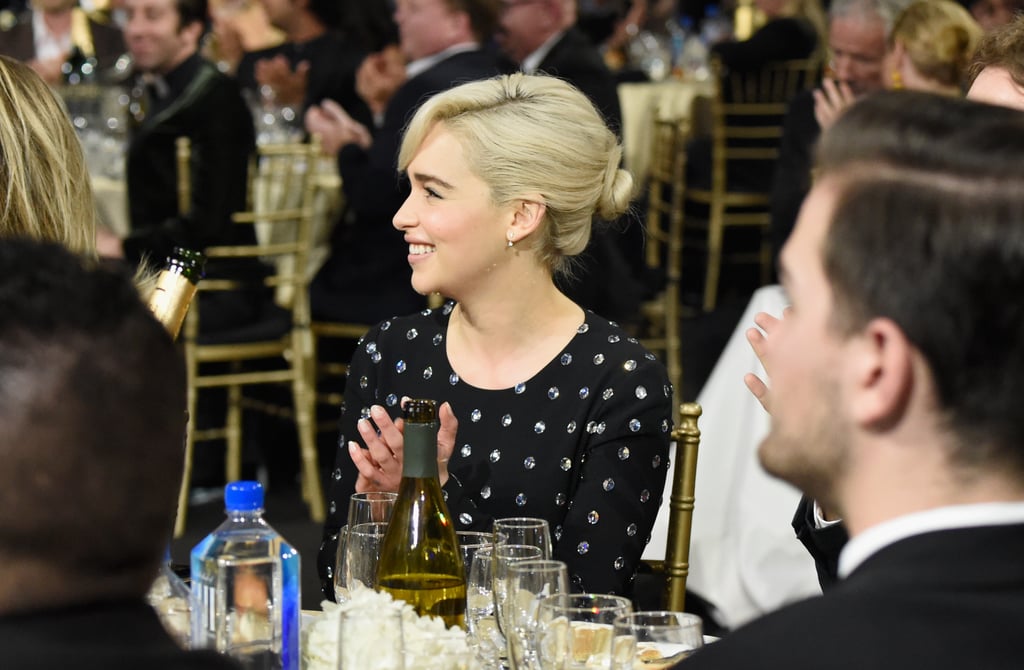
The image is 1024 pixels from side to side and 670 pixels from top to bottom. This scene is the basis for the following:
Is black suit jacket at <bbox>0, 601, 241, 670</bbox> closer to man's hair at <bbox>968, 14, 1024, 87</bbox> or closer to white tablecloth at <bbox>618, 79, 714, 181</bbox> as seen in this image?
man's hair at <bbox>968, 14, 1024, 87</bbox>

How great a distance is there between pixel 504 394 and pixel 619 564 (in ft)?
1.17

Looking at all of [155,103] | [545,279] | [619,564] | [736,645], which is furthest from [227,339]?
[736,645]

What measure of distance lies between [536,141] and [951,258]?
1357 millimetres

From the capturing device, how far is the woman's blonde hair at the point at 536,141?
2238mm

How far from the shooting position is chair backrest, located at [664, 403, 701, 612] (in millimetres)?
1993

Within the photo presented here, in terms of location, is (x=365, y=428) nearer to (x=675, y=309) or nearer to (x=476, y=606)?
(x=476, y=606)

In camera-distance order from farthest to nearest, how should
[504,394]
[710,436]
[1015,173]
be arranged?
1. [710,436]
2. [504,394]
3. [1015,173]

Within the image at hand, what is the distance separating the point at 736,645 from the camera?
3.12 feet

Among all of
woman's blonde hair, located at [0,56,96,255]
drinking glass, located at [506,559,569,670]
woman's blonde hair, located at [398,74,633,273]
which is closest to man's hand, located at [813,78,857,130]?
woman's blonde hair, located at [398,74,633,273]

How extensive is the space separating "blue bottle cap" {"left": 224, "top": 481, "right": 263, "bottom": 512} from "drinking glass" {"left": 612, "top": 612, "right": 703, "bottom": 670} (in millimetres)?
367

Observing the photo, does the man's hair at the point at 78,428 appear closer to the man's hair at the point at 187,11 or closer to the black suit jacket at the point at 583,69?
the black suit jacket at the point at 583,69

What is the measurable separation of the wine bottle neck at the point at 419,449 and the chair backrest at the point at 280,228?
2798 millimetres

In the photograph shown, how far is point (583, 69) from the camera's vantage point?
4496mm

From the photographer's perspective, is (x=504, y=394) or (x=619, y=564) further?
(x=504, y=394)
